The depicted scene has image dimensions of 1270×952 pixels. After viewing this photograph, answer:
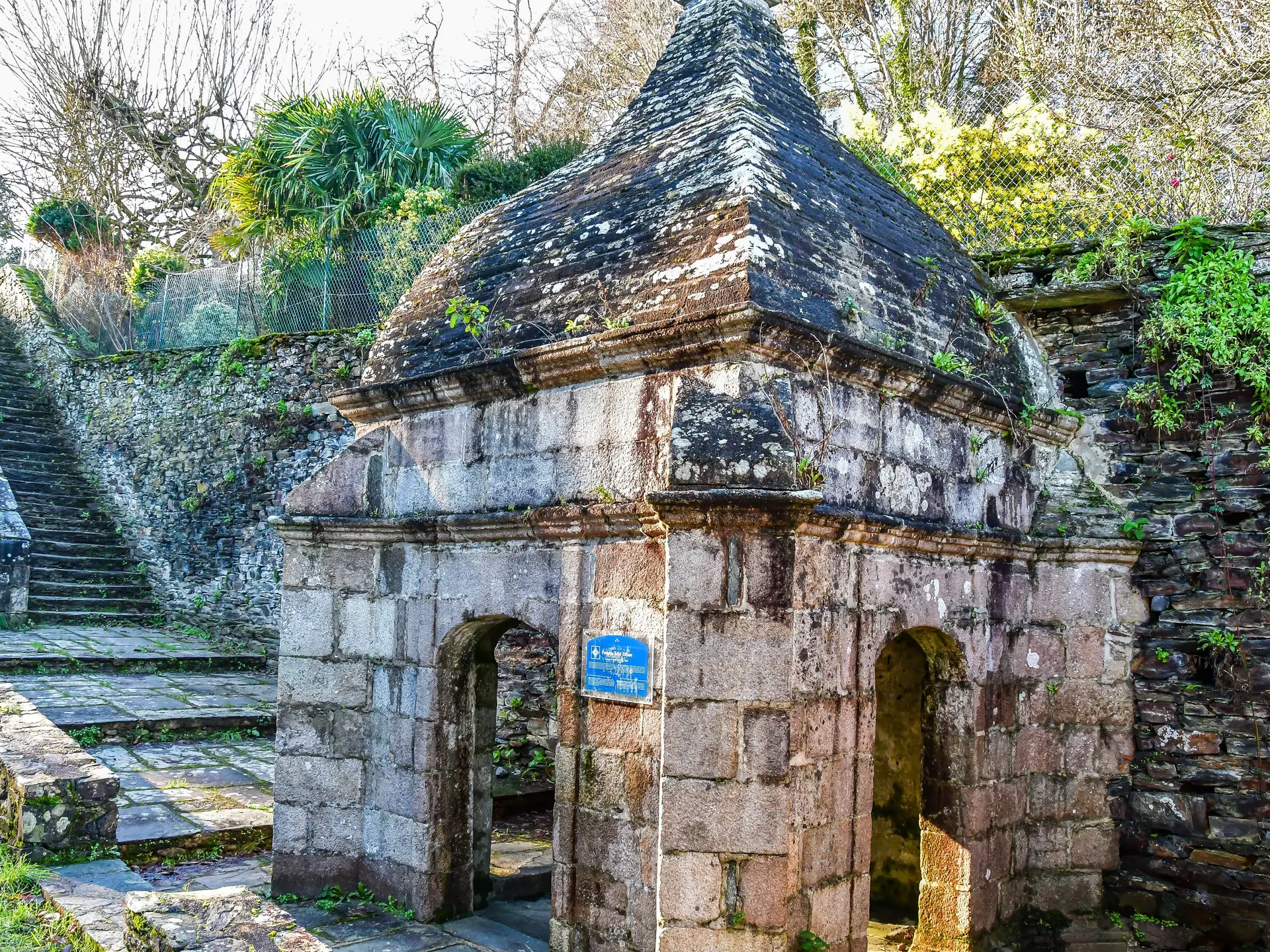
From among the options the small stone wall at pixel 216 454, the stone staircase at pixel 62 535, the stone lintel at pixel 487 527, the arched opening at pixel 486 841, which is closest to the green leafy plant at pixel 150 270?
the small stone wall at pixel 216 454

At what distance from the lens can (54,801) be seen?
5.57 meters

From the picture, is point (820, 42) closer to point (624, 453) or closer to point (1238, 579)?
point (1238, 579)

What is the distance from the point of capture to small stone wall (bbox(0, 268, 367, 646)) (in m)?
12.2

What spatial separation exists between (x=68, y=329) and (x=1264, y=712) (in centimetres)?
1966

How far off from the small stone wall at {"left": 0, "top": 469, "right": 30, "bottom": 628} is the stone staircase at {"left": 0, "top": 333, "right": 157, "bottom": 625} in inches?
12.0

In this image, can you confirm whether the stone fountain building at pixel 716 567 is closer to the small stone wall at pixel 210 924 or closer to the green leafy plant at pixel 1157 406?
the green leafy plant at pixel 1157 406

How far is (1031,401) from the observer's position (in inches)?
229

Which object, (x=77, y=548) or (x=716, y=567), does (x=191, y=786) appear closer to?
(x=716, y=567)

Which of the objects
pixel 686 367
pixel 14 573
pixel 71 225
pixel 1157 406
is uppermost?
pixel 71 225

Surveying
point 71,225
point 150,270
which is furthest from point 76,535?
point 71,225

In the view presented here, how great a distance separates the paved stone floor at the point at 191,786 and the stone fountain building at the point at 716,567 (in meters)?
1.55

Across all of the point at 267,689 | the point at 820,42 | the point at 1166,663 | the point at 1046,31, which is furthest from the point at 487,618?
the point at 820,42

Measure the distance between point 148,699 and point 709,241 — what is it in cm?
819

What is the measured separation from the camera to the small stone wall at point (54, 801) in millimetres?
5504
